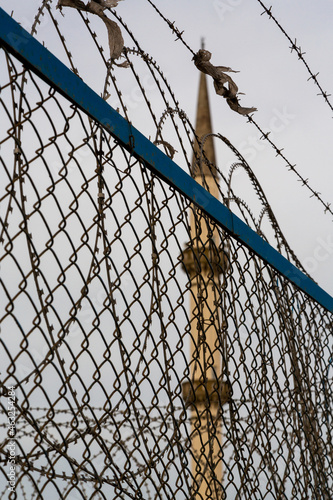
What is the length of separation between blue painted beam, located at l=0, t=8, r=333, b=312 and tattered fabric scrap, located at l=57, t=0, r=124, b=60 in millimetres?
229

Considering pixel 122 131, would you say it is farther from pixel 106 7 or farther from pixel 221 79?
pixel 221 79

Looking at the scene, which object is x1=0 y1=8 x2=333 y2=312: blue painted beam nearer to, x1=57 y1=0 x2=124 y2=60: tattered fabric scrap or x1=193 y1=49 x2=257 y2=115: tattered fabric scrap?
x1=57 y1=0 x2=124 y2=60: tattered fabric scrap

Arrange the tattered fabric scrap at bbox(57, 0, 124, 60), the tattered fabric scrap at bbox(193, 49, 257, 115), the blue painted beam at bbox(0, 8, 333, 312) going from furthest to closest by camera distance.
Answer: the tattered fabric scrap at bbox(193, 49, 257, 115) < the tattered fabric scrap at bbox(57, 0, 124, 60) < the blue painted beam at bbox(0, 8, 333, 312)

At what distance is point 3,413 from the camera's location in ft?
4.89

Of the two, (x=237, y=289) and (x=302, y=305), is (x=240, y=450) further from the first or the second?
(x=302, y=305)

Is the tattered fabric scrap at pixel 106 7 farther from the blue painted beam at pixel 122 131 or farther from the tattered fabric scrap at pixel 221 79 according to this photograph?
the tattered fabric scrap at pixel 221 79

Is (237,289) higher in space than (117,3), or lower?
lower

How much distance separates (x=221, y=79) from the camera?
2.58m

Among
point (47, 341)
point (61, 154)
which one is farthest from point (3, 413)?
point (61, 154)

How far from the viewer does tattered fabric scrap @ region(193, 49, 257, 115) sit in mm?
2521

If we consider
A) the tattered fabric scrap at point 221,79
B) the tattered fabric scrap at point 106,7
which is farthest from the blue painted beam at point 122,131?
the tattered fabric scrap at point 221,79

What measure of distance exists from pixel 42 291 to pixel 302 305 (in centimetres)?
178

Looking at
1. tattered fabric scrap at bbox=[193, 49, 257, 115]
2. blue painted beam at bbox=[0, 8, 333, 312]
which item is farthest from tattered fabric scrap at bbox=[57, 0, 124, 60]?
tattered fabric scrap at bbox=[193, 49, 257, 115]

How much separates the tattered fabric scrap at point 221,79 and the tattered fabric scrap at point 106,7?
48cm
